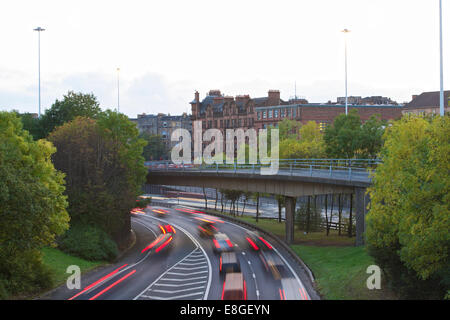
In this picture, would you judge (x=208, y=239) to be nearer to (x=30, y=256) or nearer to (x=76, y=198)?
(x=76, y=198)

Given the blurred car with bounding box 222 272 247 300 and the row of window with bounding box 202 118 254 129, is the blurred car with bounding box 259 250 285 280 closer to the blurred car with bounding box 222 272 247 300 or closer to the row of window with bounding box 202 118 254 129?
the blurred car with bounding box 222 272 247 300

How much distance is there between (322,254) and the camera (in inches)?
1730

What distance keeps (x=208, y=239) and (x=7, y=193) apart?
3175cm

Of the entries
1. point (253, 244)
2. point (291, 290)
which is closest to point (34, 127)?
point (253, 244)

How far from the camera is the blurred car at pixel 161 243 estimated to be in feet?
172

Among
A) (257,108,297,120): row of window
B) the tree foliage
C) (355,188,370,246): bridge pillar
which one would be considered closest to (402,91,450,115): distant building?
(257,108,297,120): row of window

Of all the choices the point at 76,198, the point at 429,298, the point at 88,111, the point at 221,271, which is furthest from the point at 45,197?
the point at 88,111

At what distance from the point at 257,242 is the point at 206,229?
1206cm

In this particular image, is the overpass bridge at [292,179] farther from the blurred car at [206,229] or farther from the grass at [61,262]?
the grass at [61,262]

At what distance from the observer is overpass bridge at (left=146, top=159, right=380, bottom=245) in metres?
43.0

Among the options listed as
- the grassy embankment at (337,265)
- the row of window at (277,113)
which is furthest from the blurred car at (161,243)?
the row of window at (277,113)

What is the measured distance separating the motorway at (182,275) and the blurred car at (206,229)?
114 cm

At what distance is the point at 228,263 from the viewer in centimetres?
4241

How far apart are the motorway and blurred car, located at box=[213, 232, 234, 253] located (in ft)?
1.40
